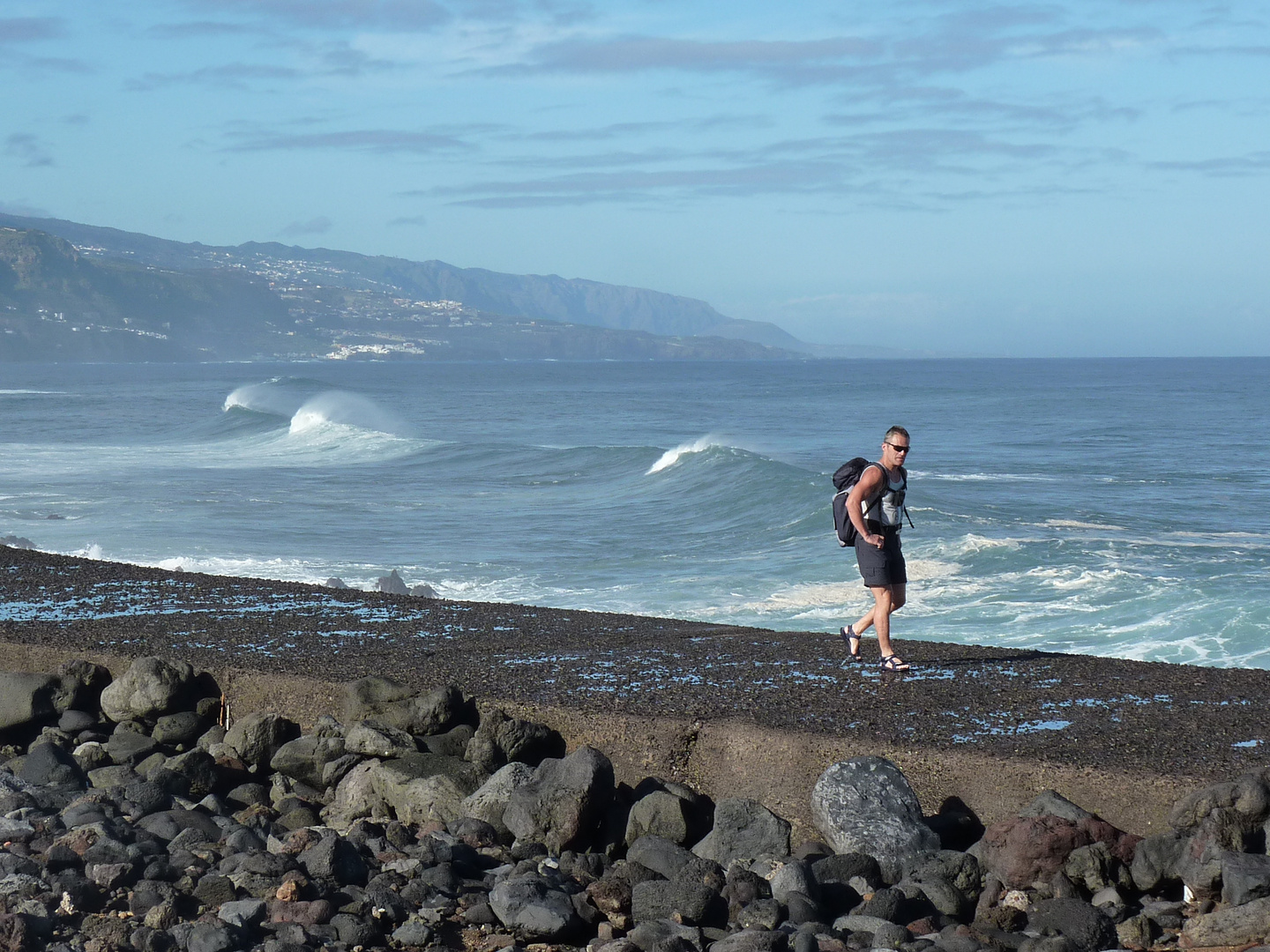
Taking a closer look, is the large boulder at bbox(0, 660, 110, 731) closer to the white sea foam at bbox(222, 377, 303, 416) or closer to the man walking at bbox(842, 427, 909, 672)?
the man walking at bbox(842, 427, 909, 672)

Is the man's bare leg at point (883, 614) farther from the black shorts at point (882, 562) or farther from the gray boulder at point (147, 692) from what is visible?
the gray boulder at point (147, 692)

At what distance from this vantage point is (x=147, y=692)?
6832 millimetres

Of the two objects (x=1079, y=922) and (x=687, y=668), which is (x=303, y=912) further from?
(x=687, y=668)

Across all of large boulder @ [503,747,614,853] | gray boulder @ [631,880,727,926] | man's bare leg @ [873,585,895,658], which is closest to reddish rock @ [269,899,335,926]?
large boulder @ [503,747,614,853]

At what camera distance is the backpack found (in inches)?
269

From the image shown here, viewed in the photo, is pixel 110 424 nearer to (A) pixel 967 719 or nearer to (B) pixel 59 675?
(B) pixel 59 675

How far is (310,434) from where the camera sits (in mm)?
43125

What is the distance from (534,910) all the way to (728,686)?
90.7 inches

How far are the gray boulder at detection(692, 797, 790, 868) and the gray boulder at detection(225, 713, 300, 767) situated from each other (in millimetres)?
2307

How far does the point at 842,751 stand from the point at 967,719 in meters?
0.74

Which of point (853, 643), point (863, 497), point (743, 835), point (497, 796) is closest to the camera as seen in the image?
point (743, 835)

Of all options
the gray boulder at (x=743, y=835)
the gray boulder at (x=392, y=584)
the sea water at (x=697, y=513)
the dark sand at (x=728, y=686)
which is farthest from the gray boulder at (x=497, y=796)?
the gray boulder at (x=392, y=584)

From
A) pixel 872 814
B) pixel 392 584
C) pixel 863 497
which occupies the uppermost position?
pixel 863 497

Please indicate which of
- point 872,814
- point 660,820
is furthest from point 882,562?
point 660,820
